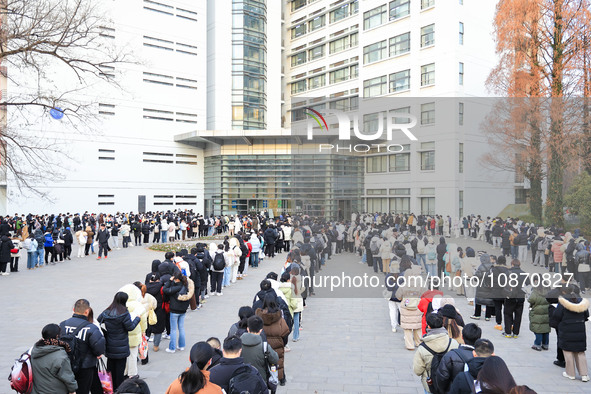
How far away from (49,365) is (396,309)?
282 inches

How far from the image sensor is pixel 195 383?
3.42 meters

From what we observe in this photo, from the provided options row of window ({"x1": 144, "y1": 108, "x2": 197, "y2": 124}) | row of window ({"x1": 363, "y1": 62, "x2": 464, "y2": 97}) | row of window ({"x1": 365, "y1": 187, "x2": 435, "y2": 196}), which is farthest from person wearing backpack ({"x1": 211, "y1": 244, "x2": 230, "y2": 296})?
row of window ({"x1": 144, "y1": 108, "x2": 197, "y2": 124})

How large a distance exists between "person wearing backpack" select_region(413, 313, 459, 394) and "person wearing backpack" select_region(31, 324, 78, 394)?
13.8 ft

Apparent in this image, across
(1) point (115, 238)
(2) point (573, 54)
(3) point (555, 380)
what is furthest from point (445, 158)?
(1) point (115, 238)

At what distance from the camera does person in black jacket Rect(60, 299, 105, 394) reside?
5172mm

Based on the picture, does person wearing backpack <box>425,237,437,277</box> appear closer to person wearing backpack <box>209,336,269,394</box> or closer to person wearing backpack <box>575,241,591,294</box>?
person wearing backpack <box>575,241,591,294</box>

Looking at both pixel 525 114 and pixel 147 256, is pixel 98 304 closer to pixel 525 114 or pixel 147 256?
pixel 147 256

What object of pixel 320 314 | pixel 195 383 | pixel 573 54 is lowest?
pixel 320 314

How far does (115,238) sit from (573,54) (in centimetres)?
2364

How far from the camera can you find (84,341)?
5176 millimetres

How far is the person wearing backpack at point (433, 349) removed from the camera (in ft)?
16.0

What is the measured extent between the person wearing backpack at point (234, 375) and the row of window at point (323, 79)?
44.9m

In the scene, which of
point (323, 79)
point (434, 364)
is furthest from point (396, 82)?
point (323, 79)

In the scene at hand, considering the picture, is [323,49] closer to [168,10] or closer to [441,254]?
[168,10]
